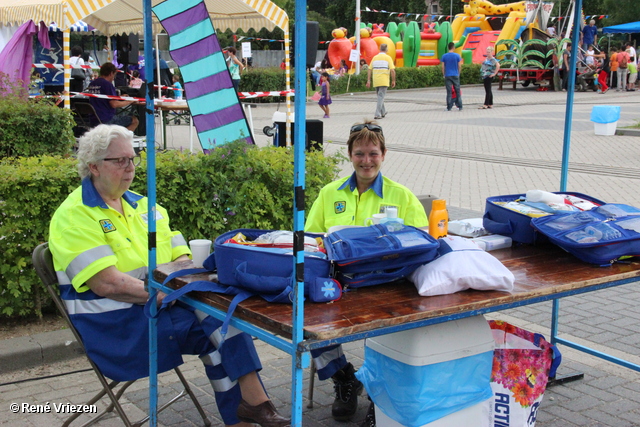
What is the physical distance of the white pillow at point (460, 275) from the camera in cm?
242

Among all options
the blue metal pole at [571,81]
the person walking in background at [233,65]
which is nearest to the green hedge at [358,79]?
the person walking in background at [233,65]

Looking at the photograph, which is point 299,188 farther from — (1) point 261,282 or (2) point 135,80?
(2) point 135,80

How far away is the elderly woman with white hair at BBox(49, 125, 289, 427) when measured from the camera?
2.74 metres

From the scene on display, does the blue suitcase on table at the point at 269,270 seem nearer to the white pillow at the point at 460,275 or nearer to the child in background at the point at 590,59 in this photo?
the white pillow at the point at 460,275

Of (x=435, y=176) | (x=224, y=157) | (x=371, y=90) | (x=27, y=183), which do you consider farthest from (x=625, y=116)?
(x=27, y=183)

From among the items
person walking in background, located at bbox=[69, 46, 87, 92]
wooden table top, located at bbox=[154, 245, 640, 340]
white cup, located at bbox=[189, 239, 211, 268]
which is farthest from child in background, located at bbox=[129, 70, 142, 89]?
wooden table top, located at bbox=[154, 245, 640, 340]

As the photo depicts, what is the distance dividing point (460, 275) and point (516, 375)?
2.38 ft

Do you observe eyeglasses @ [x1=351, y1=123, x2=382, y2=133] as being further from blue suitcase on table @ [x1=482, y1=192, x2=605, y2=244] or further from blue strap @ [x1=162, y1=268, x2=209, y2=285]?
blue strap @ [x1=162, y1=268, x2=209, y2=285]

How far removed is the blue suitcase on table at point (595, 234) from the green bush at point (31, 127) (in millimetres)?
6396

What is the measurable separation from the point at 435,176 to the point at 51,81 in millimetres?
9474

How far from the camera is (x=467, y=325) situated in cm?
258

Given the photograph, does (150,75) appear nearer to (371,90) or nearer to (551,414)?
(551,414)

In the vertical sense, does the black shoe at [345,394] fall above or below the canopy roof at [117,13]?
below

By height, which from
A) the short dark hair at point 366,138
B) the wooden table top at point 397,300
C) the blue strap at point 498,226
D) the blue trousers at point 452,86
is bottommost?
the wooden table top at point 397,300
